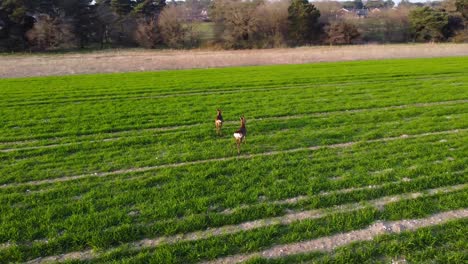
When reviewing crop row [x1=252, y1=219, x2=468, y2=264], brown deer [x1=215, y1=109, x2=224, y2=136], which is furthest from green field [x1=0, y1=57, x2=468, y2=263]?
brown deer [x1=215, y1=109, x2=224, y2=136]

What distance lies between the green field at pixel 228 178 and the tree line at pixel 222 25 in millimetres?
51454

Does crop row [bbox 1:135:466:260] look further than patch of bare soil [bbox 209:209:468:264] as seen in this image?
Yes

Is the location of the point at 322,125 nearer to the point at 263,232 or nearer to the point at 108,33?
the point at 263,232

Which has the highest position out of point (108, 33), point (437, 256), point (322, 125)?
point (108, 33)

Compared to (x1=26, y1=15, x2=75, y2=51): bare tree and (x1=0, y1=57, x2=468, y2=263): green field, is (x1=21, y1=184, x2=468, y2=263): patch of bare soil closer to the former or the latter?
(x1=0, y1=57, x2=468, y2=263): green field

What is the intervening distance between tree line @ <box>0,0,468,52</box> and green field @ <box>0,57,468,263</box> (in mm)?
51454

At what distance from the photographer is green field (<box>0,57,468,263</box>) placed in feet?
21.3

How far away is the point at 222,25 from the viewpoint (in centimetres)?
7569

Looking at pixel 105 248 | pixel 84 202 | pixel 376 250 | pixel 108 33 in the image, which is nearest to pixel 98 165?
pixel 84 202

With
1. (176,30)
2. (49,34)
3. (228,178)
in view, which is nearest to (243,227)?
(228,178)

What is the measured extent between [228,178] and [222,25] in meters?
70.6

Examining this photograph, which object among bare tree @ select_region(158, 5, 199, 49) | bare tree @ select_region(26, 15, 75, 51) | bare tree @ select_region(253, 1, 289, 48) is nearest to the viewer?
bare tree @ select_region(26, 15, 75, 51)

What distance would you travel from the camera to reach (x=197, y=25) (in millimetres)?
75938

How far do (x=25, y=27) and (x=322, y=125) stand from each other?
61.8 m
